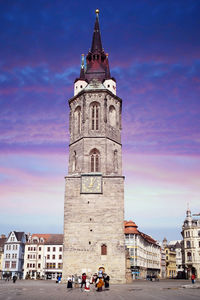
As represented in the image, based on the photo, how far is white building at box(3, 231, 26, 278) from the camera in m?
73.1

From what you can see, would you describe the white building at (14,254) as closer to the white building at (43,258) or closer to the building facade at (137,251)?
the white building at (43,258)

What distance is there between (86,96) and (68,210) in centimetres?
1511

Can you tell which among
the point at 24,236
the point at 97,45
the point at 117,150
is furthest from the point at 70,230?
the point at 24,236

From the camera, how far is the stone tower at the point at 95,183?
114ft

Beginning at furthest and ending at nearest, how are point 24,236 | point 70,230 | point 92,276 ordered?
point 24,236 → point 70,230 → point 92,276

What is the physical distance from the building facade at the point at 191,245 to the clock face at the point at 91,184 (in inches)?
1718

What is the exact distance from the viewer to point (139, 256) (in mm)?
63906

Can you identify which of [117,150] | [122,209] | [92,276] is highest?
[117,150]

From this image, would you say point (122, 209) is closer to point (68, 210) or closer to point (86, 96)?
point (68, 210)

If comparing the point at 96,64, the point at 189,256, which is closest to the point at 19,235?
the point at 189,256

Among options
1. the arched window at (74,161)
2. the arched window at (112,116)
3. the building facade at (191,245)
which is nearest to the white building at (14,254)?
the building facade at (191,245)

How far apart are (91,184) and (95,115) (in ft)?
31.2

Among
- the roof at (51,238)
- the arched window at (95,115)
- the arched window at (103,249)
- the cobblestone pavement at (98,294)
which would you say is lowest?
the cobblestone pavement at (98,294)

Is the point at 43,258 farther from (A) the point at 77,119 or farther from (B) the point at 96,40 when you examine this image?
(B) the point at 96,40
